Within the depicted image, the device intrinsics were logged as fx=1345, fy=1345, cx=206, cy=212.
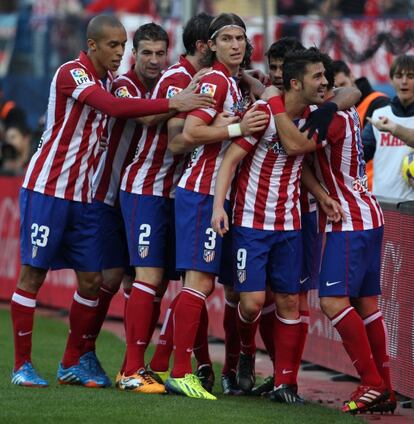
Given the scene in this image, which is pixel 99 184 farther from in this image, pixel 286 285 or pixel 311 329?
pixel 311 329

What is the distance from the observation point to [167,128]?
27.8 ft

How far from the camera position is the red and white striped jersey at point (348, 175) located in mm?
8156

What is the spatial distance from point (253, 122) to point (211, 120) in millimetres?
291

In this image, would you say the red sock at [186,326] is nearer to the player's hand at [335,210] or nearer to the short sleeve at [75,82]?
the player's hand at [335,210]

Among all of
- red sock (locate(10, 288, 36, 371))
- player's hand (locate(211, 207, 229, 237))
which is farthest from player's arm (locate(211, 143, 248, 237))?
red sock (locate(10, 288, 36, 371))

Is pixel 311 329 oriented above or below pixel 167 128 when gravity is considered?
below

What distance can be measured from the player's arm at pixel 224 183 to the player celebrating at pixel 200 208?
108 millimetres

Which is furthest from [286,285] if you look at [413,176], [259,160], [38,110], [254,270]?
[38,110]

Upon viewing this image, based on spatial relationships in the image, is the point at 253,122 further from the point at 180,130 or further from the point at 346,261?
the point at 346,261

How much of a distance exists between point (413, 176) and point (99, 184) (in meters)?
2.68

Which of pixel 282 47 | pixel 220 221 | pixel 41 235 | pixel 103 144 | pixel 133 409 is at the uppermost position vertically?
pixel 282 47

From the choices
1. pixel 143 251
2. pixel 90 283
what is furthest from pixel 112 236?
pixel 143 251

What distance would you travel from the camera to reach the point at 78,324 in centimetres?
880

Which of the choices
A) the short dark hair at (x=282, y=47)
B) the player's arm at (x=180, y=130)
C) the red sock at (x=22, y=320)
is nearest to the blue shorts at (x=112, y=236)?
the red sock at (x=22, y=320)
